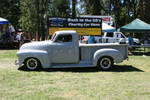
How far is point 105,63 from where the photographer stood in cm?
1431

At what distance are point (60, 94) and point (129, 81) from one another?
124 inches

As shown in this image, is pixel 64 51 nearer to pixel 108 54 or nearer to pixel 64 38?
pixel 64 38

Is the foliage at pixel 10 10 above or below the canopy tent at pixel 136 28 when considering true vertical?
above

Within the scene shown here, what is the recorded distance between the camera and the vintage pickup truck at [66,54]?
547 inches

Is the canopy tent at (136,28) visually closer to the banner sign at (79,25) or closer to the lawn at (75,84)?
the banner sign at (79,25)

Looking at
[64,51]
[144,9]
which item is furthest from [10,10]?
[64,51]

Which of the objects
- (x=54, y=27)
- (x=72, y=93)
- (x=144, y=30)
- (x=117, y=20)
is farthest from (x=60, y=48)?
(x=117, y=20)

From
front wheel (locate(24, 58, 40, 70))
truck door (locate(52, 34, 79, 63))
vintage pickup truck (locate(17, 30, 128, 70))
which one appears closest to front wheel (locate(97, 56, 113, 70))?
vintage pickup truck (locate(17, 30, 128, 70))

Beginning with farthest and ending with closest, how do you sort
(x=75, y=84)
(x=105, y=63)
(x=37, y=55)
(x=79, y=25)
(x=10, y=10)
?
(x=10, y=10) < (x=79, y=25) < (x=105, y=63) < (x=37, y=55) < (x=75, y=84)

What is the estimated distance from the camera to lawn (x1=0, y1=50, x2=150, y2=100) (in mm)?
8992

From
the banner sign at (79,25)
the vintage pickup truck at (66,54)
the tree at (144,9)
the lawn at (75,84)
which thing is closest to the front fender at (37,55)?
the vintage pickup truck at (66,54)

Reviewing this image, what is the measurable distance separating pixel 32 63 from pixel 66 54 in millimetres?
1504

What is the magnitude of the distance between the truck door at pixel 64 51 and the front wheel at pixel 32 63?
2.36 ft

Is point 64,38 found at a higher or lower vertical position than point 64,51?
higher
